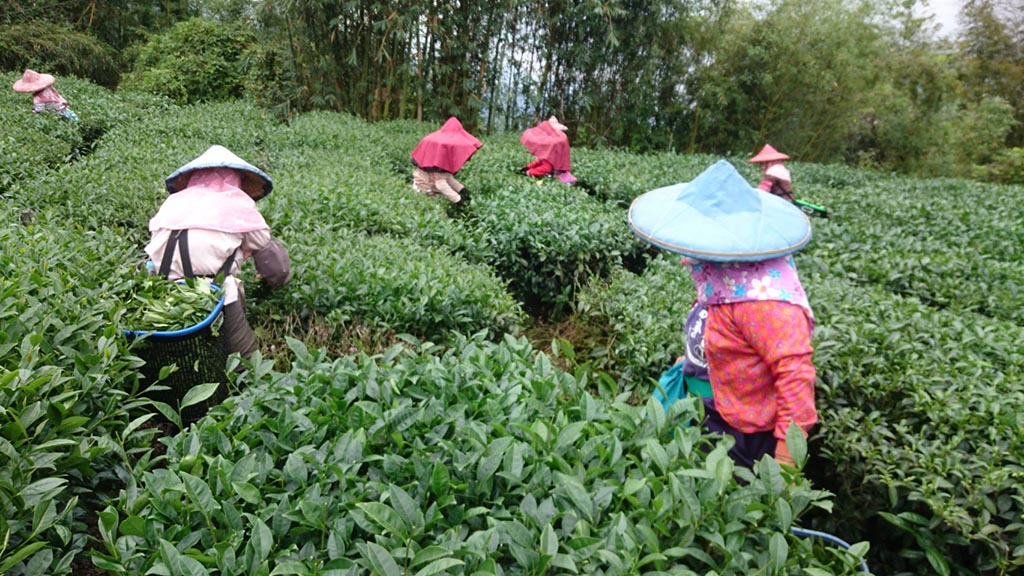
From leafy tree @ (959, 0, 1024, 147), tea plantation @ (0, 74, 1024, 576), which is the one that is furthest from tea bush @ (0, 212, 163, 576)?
leafy tree @ (959, 0, 1024, 147)

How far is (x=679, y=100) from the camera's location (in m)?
12.5

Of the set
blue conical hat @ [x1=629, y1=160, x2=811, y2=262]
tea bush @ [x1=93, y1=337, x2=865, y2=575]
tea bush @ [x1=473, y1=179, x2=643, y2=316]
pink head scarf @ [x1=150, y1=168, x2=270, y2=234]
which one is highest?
blue conical hat @ [x1=629, y1=160, x2=811, y2=262]

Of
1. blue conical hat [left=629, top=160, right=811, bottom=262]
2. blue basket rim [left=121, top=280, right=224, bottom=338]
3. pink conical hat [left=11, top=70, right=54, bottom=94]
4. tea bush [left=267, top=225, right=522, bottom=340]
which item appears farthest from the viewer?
pink conical hat [left=11, top=70, right=54, bottom=94]

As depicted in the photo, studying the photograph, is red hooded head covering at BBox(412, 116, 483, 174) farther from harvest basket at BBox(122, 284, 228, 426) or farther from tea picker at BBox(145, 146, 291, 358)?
harvest basket at BBox(122, 284, 228, 426)

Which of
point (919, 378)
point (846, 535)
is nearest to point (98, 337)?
point (846, 535)

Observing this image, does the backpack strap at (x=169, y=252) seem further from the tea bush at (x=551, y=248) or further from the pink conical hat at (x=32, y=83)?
the pink conical hat at (x=32, y=83)

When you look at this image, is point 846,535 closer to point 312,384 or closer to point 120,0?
point 312,384

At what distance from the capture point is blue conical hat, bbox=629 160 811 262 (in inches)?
70.2

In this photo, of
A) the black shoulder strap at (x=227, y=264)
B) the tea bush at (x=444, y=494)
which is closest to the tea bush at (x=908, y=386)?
the tea bush at (x=444, y=494)

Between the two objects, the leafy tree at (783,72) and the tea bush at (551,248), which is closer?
the tea bush at (551,248)

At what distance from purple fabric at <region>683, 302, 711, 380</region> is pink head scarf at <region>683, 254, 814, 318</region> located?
0.70ft

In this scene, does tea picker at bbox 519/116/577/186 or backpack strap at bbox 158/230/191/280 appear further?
tea picker at bbox 519/116/577/186

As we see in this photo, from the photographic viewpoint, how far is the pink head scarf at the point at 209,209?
264 centimetres

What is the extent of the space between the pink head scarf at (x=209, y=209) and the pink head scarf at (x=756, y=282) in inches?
77.3
